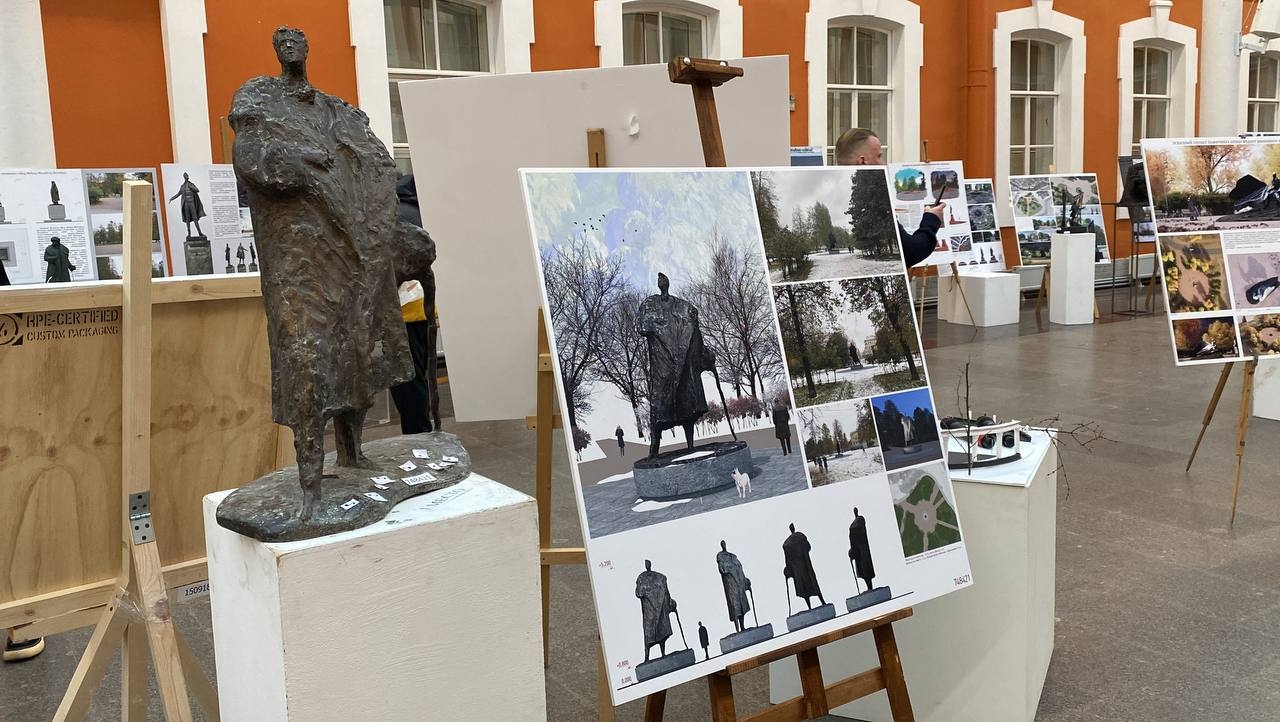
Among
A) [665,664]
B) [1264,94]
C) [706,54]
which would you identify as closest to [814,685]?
[665,664]

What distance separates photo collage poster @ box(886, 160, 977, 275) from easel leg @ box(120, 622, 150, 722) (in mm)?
8249

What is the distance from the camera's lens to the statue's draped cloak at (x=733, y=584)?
1.94 m

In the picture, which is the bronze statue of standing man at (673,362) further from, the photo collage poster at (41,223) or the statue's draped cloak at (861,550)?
the photo collage poster at (41,223)

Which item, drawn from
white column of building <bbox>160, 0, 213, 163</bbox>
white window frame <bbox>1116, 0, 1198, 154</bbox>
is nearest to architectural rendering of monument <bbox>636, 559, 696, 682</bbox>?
white column of building <bbox>160, 0, 213, 163</bbox>

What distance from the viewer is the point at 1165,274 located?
392 cm

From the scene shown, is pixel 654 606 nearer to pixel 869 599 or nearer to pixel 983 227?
pixel 869 599

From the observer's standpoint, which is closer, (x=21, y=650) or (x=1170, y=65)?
(x=21, y=650)

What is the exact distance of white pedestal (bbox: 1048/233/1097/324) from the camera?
9.62m

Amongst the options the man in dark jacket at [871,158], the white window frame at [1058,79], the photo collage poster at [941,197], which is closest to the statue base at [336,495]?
the man in dark jacket at [871,158]

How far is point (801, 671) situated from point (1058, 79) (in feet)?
39.7

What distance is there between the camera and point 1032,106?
41.0 feet

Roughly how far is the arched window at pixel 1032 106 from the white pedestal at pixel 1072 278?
2800 millimetres

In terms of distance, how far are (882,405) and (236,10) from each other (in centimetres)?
623

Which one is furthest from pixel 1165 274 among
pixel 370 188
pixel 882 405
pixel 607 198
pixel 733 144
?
pixel 370 188
